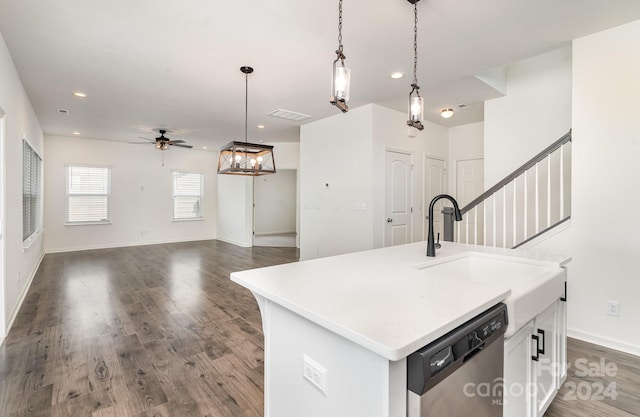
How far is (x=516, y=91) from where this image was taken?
4.22 m

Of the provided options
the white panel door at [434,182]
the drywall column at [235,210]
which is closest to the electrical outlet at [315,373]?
the white panel door at [434,182]

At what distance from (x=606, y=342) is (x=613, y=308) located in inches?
12.2

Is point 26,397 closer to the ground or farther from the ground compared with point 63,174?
closer to the ground

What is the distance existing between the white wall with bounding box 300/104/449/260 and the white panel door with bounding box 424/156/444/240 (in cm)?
15

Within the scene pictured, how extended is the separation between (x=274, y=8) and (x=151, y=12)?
96 centimetres

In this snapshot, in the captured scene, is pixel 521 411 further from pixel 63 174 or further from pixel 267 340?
pixel 63 174

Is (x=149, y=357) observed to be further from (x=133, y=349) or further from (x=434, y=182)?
(x=434, y=182)

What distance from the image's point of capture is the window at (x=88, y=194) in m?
7.14

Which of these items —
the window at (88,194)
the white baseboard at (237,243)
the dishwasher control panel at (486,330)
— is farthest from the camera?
the white baseboard at (237,243)

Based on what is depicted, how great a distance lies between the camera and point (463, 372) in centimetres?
102

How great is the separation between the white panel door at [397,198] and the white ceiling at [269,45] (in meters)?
0.90

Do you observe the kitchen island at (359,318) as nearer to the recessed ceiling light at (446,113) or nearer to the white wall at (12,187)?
the white wall at (12,187)

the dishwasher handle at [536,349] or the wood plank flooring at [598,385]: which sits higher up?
the dishwasher handle at [536,349]

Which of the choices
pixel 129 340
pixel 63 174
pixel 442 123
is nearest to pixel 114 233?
pixel 63 174
